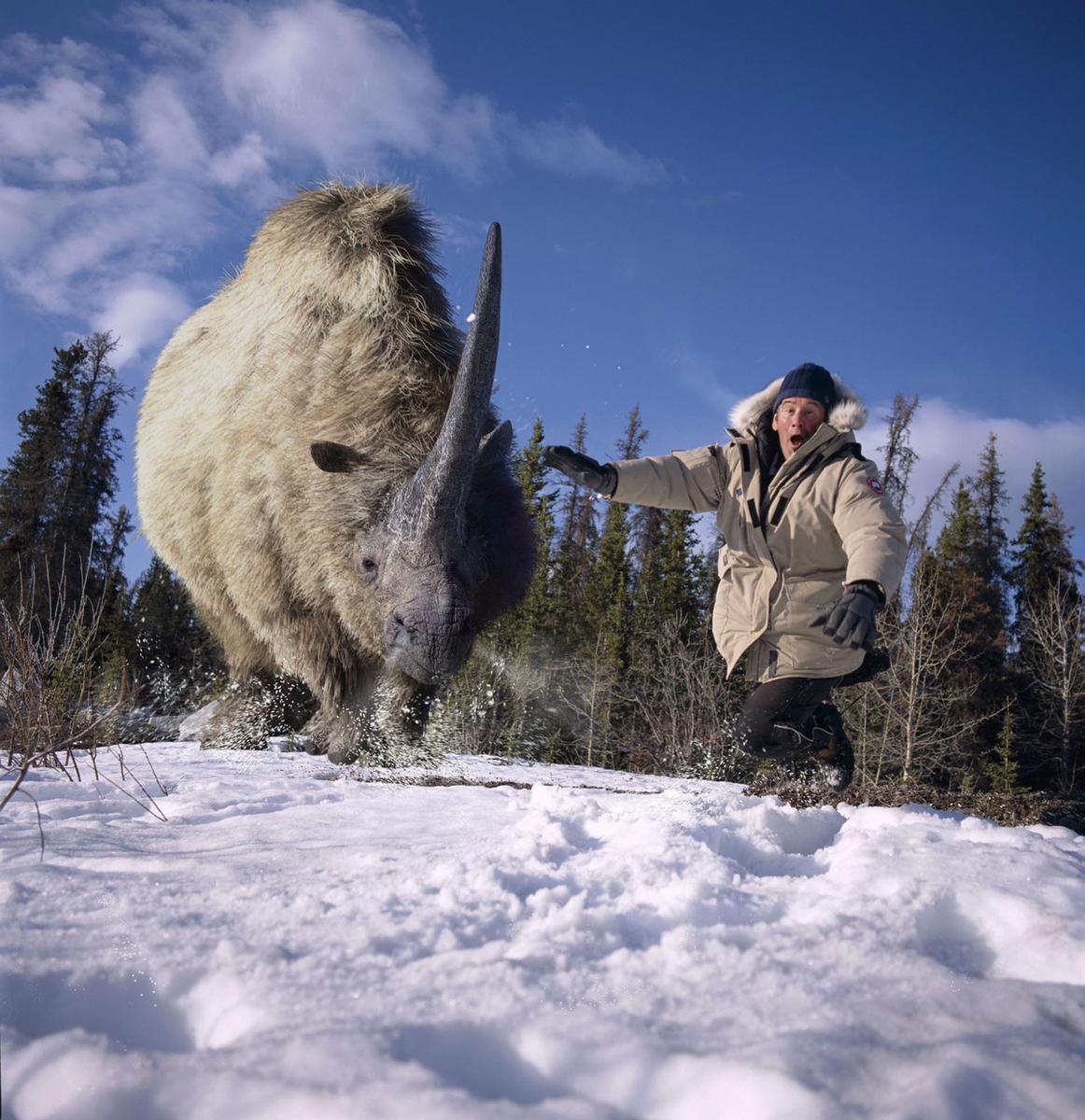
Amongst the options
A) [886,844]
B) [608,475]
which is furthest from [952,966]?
[608,475]

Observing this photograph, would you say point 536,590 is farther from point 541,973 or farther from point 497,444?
point 541,973

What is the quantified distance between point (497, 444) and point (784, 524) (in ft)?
7.18

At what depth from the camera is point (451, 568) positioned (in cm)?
449

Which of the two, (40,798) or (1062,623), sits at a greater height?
(1062,623)

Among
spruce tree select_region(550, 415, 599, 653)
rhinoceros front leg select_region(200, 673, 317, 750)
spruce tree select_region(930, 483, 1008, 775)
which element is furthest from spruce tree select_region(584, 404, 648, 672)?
rhinoceros front leg select_region(200, 673, 317, 750)

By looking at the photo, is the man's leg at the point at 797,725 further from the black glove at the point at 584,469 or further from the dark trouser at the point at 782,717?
the black glove at the point at 584,469

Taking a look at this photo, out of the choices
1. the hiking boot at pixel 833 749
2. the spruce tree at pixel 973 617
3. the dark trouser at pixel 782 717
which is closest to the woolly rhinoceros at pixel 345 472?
the dark trouser at pixel 782 717

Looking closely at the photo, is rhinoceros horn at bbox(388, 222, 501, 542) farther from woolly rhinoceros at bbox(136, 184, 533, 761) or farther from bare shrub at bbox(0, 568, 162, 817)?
bare shrub at bbox(0, 568, 162, 817)

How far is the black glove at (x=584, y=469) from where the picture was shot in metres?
3.83

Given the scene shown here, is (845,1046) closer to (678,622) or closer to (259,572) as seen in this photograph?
(259,572)

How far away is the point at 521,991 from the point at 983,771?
22509mm

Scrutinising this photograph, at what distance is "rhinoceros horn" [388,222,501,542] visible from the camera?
14.3 feet

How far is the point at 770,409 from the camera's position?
4109mm

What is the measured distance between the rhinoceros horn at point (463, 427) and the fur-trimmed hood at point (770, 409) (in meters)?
1.42
